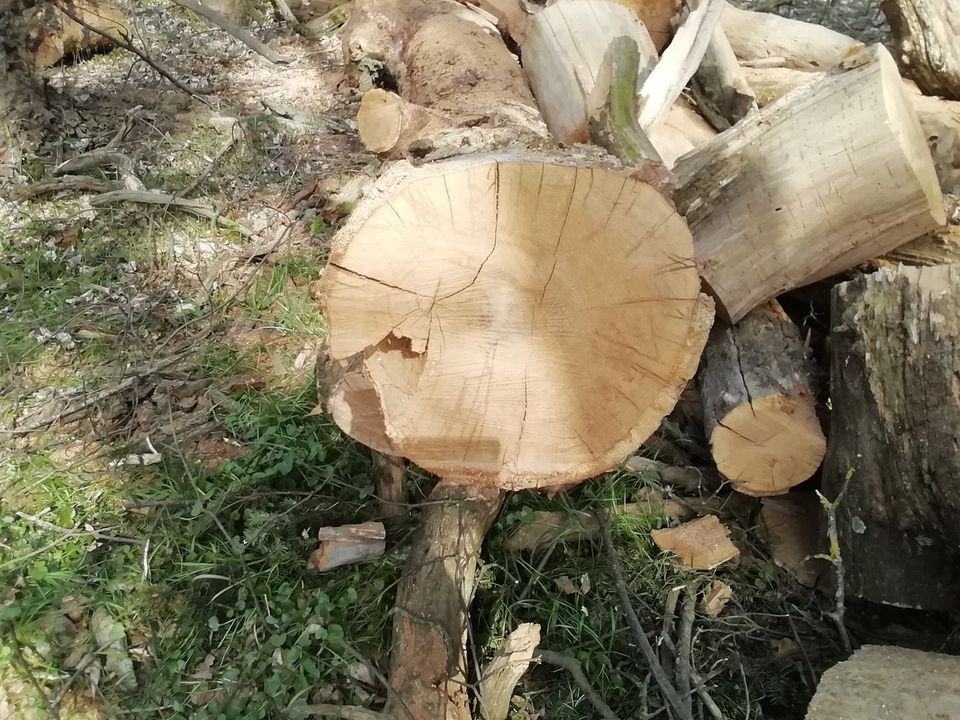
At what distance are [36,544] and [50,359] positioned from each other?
34.6 inches

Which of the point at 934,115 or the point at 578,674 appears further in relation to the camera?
the point at 934,115

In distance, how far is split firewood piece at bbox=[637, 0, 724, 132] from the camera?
2.59 m

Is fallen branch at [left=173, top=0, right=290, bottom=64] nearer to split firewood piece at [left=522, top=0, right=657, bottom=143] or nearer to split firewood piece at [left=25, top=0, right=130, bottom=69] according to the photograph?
split firewood piece at [left=25, top=0, right=130, bottom=69]

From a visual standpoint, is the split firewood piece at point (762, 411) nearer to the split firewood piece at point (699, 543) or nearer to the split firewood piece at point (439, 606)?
the split firewood piece at point (699, 543)

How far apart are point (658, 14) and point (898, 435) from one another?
2.44 meters

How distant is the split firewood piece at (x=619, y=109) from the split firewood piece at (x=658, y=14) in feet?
3.33

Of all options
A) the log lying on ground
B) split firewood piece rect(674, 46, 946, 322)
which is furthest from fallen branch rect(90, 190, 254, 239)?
the log lying on ground

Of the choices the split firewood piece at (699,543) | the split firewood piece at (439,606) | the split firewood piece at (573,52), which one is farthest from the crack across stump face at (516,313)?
the split firewood piece at (573,52)

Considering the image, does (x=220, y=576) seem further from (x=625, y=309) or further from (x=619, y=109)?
(x=619, y=109)

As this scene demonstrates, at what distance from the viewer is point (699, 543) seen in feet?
6.97

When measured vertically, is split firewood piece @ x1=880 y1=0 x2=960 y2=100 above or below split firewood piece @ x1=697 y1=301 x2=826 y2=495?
above

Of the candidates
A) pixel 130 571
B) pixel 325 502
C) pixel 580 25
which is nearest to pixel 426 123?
pixel 580 25

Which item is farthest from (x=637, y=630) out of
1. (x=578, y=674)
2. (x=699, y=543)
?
(x=699, y=543)

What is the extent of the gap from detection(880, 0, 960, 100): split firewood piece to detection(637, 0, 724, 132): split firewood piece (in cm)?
83
